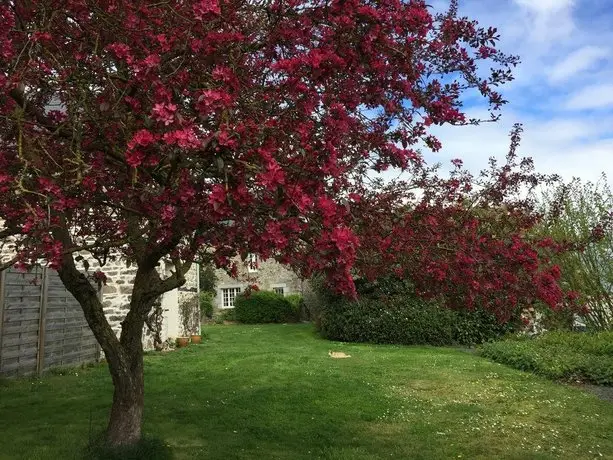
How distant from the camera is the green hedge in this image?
17.9 m

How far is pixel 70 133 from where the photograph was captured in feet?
15.5

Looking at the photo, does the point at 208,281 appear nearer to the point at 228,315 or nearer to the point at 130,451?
the point at 228,315

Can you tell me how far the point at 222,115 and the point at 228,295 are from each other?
102ft

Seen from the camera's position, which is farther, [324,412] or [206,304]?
[206,304]

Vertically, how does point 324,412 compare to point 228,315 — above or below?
below

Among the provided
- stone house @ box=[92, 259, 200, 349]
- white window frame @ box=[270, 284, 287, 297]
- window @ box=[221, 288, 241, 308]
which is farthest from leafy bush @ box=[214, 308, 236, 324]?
stone house @ box=[92, 259, 200, 349]

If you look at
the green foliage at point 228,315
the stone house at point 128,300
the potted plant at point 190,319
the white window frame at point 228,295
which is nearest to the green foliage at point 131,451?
the stone house at point 128,300

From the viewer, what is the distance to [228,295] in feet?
111

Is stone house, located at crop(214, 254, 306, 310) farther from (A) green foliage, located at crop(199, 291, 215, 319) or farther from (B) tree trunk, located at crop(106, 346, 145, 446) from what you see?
(B) tree trunk, located at crop(106, 346, 145, 446)

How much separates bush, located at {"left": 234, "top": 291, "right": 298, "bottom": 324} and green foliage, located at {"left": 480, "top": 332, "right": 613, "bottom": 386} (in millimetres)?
15831

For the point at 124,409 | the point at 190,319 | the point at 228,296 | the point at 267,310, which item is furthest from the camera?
the point at 228,296

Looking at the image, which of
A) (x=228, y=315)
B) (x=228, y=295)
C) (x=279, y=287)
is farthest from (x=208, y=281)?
(x=279, y=287)

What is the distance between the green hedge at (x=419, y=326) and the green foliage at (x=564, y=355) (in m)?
2.43

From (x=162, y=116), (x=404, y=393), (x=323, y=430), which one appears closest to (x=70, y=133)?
(x=162, y=116)
